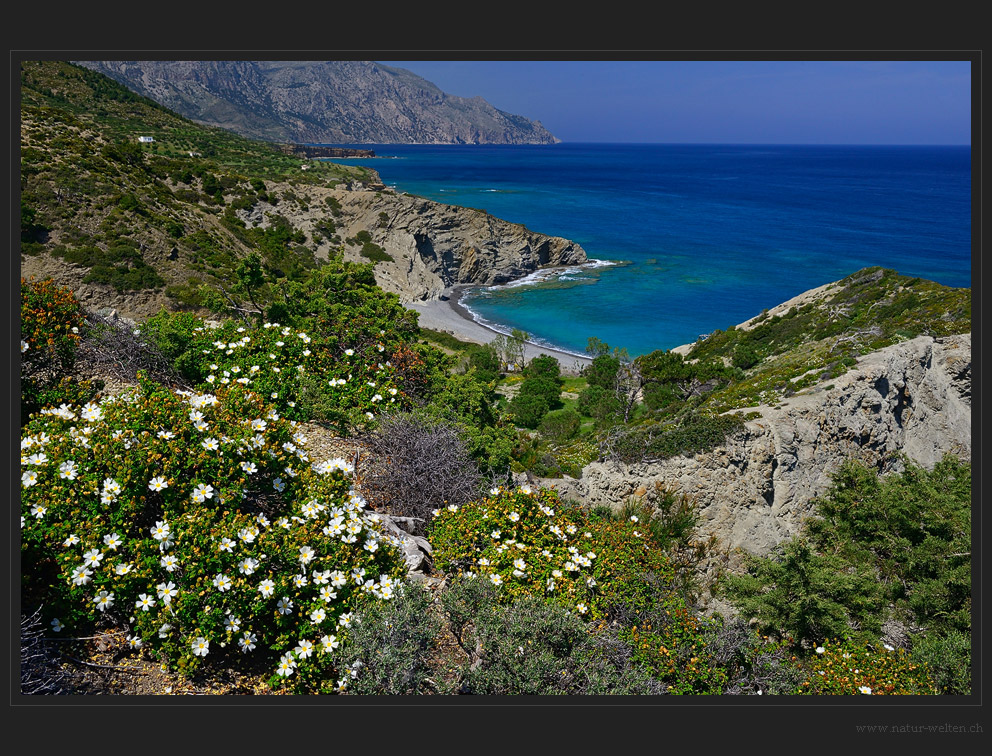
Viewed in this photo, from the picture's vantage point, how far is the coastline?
4033cm

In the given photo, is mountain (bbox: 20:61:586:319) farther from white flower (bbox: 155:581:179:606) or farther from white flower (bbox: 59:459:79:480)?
white flower (bbox: 155:581:179:606)

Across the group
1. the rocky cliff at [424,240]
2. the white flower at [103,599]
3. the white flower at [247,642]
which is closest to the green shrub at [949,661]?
the white flower at [247,642]

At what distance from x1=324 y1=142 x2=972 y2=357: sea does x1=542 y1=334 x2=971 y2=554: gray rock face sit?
3.16 m

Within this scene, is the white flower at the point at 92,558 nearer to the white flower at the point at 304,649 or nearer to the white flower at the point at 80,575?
the white flower at the point at 80,575

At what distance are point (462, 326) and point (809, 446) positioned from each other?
3846 centimetres

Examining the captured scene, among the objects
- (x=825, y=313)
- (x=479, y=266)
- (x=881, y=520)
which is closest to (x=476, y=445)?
(x=881, y=520)

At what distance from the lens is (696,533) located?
8820mm

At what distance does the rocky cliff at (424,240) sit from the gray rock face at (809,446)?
41113 mm

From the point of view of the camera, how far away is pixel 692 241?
260 ft

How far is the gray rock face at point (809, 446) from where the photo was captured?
9312 mm

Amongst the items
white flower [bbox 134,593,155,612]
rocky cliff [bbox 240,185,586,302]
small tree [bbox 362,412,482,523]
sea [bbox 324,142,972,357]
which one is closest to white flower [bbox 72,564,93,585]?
white flower [bbox 134,593,155,612]

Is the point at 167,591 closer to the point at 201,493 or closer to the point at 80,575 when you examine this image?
the point at 80,575

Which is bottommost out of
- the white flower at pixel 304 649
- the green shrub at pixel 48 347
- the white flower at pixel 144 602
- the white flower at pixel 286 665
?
the white flower at pixel 286 665

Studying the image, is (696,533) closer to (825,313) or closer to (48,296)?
(48,296)
